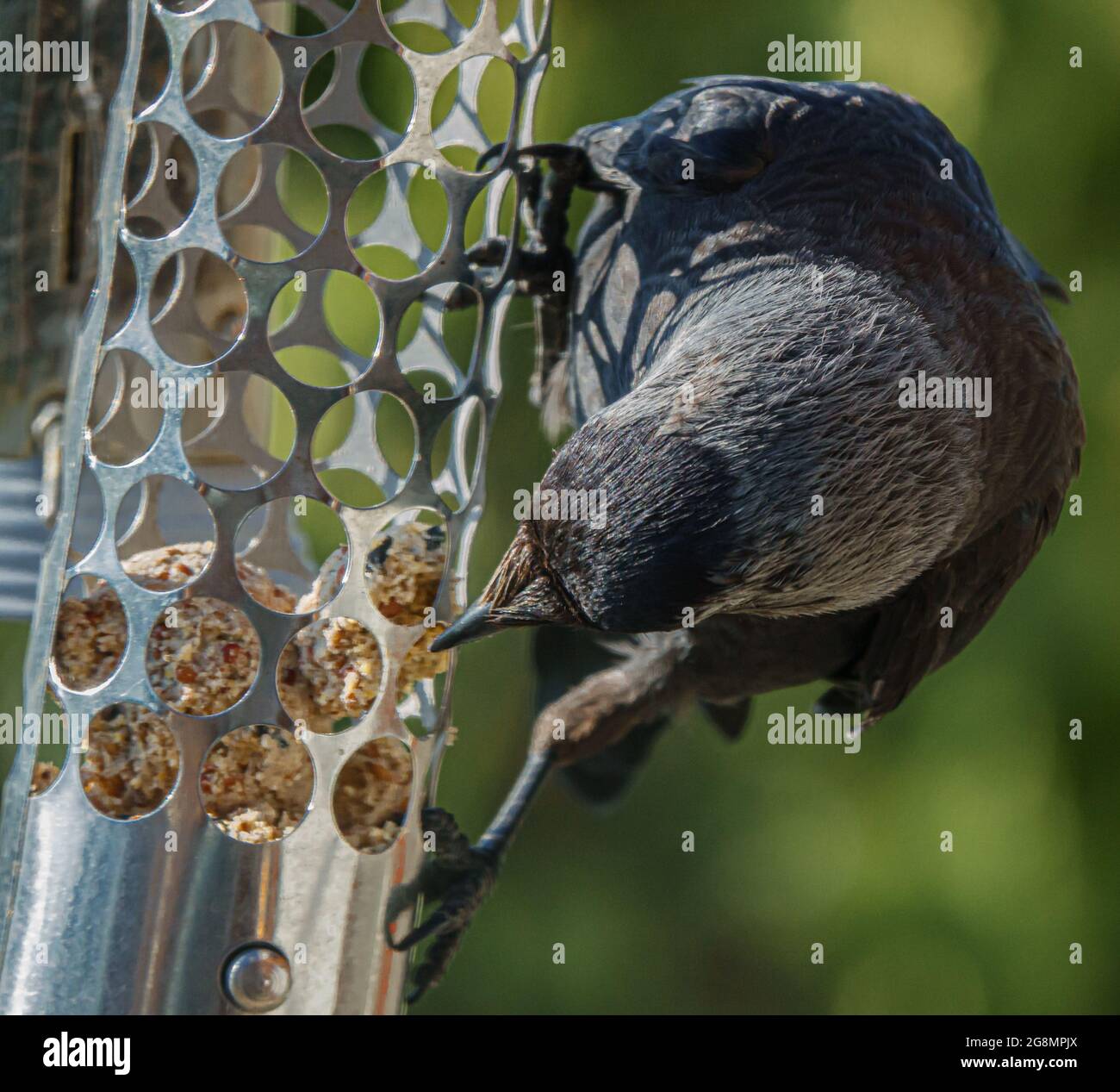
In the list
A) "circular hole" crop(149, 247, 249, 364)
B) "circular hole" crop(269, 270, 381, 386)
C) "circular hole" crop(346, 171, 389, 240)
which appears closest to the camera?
"circular hole" crop(149, 247, 249, 364)

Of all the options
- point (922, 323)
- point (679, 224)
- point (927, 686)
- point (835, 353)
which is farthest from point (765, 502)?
point (927, 686)

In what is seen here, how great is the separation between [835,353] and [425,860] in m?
0.73

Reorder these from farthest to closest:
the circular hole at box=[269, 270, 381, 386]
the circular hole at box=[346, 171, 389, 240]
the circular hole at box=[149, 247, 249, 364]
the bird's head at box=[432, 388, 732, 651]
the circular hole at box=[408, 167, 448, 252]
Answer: the circular hole at box=[408, 167, 448, 252] < the circular hole at box=[346, 171, 389, 240] < the circular hole at box=[269, 270, 381, 386] < the circular hole at box=[149, 247, 249, 364] < the bird's head at box=[432, 388, 732, 651]

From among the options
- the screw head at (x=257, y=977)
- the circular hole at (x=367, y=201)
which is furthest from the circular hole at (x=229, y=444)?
the circular hole at (x=367, y=201)

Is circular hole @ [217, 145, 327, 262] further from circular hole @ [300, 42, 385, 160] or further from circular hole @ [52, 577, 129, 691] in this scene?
circular hole @ [52, 577, 129, 691]

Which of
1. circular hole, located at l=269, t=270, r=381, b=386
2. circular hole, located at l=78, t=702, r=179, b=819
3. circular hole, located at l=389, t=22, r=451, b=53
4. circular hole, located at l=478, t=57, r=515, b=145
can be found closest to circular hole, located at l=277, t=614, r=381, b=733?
circular hole, located at l=78, t=702, r=179, b=819

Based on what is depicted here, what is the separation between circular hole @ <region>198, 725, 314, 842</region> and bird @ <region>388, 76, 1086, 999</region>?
159mm

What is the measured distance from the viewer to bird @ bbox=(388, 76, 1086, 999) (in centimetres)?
126

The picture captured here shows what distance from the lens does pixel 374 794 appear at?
139 cm

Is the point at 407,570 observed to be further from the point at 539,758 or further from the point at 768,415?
the point at 539,758

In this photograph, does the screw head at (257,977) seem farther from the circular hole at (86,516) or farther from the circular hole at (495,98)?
the circular hole at (495,98)

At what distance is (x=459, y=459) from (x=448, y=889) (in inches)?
23.0

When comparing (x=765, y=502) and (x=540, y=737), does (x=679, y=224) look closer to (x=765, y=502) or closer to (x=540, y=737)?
(x=765, y=502)

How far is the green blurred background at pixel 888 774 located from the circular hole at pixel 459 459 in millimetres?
1541
